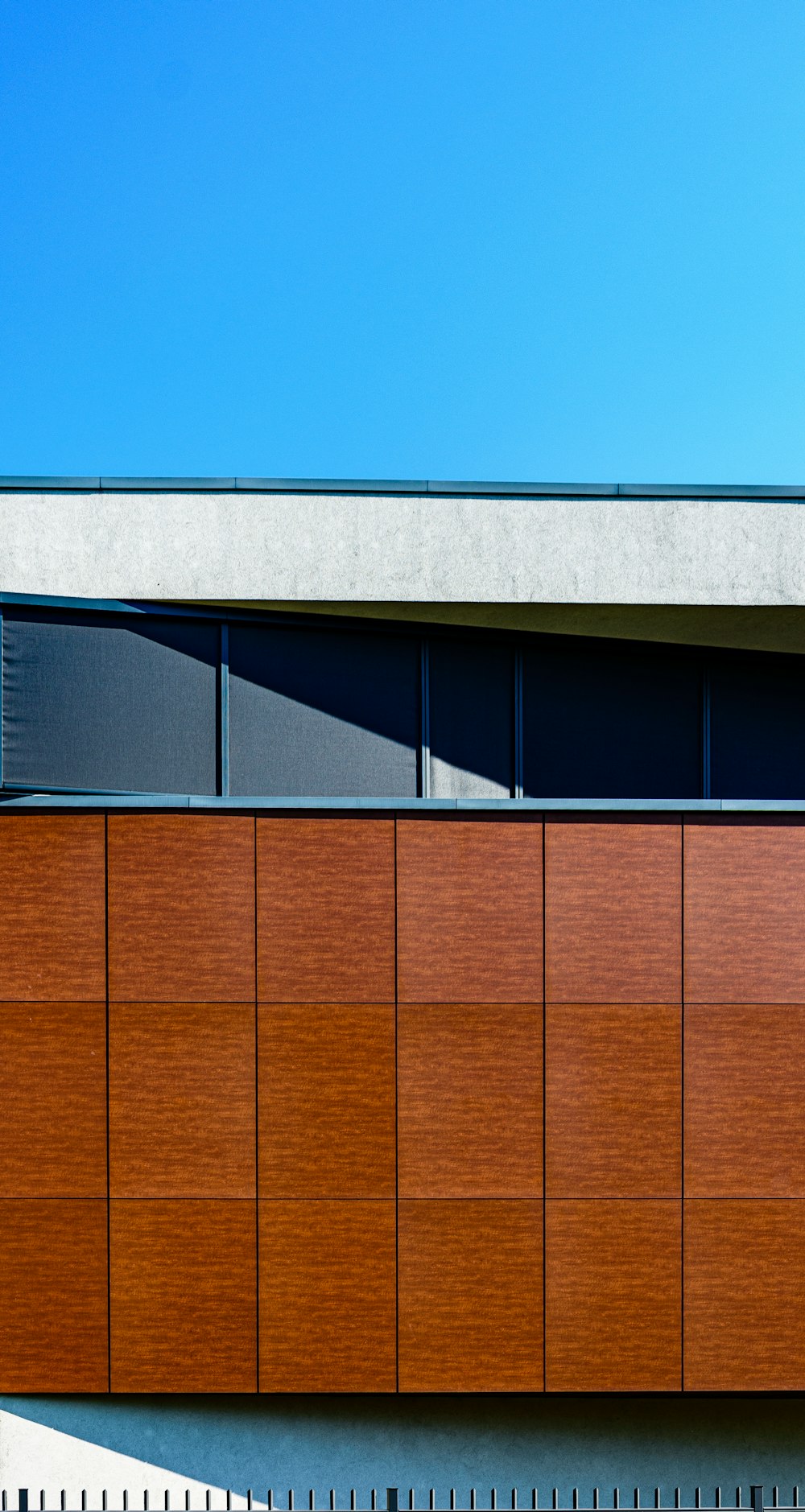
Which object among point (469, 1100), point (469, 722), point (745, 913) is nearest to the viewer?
point (469, 1100)

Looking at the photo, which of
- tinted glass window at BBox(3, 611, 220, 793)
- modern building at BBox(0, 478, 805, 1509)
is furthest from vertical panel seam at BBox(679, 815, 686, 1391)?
tinted glass window at BBox(3, 611, 220, 793)

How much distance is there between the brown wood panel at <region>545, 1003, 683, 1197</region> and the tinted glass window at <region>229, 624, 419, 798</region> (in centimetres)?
269

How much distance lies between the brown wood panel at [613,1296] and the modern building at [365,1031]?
0.03 meters

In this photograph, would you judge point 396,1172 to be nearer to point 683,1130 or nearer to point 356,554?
point 683,1130

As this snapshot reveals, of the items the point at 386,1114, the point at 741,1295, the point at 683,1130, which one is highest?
the point at 386,1114

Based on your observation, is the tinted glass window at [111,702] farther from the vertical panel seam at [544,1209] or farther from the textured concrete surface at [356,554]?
the vertical panel seam at [544,1209]

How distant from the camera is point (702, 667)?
333 inches

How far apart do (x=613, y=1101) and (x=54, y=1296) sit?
5199mm

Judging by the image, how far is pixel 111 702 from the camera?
25.3 feet

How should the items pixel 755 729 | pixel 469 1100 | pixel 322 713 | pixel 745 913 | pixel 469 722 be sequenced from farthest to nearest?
pixel 755 729 → pixel 469 722 → pixel 322 713 → pixel 745 913 → pixel 469 1100

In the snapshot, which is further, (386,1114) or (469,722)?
(469,722)

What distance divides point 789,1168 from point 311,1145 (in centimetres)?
426

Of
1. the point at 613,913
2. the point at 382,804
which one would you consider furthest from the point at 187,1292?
the point at 613,913

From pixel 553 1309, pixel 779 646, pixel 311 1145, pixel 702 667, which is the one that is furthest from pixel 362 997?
pixel 779 646
